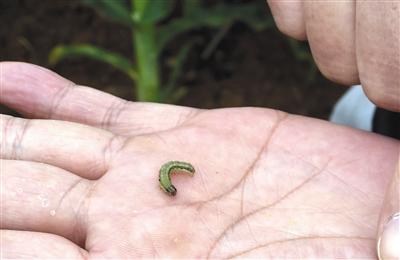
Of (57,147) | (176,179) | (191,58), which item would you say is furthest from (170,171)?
(191,58)

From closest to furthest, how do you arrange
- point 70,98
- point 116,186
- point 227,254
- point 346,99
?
1. point 227,254
2. point 116,186
3. point 70,98
4. point 346,99

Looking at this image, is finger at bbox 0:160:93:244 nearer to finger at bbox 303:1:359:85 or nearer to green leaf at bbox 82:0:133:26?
finger at bbox 303:1:359:85

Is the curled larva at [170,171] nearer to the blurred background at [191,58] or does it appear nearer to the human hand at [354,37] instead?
the human hand at [354,37]

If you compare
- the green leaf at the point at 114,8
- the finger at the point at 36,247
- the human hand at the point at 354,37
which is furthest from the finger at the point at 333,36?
the green leaf at the point at 114,8

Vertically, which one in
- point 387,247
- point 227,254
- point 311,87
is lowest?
point 311,87

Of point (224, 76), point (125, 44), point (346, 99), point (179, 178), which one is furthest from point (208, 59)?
point (179, 178)

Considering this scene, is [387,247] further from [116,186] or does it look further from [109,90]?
[109,90]

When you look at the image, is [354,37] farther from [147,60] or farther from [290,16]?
[147,60]
